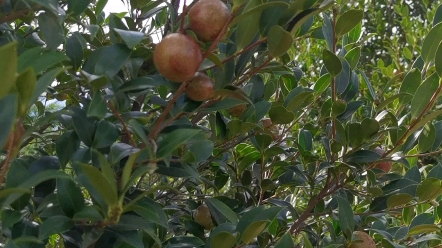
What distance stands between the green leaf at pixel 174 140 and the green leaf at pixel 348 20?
44cm

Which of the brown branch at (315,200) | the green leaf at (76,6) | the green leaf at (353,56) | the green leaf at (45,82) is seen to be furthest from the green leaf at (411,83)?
the green leaf at (45,82)

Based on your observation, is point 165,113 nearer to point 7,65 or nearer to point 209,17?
point 209,17

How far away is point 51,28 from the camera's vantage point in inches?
32.0

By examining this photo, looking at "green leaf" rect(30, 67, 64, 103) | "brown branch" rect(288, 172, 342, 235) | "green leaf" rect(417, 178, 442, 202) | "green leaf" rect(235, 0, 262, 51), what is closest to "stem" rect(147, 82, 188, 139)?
"green leaf" rect(235, 0, 262, 51)

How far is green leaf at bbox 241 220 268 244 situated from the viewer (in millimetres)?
839

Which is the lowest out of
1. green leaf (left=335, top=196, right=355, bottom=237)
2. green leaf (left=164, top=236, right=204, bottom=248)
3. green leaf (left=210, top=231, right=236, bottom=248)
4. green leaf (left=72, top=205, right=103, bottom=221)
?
green leaf (left=164, top=236, right=204, bottom=248)

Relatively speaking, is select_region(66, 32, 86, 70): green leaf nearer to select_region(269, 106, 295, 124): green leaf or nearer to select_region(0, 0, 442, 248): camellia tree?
select_region(0, 0, 442, 248): camellia tree

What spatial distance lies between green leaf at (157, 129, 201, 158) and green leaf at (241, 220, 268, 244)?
0.19 m

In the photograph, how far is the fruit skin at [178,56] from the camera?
715 mm

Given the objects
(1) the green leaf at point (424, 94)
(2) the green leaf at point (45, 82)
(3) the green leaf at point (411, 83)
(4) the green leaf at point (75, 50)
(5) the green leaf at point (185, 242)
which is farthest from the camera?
(3) the green leaf at point (411, 83)

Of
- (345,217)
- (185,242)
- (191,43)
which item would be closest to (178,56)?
(191,43)

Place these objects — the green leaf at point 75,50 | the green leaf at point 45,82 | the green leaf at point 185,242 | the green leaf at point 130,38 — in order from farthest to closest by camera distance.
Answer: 1. the green leaf at point 185,242
2. the green leaf at point 75,50
3. the green leaf at point 130,38
4. the green leaf at point 45,82

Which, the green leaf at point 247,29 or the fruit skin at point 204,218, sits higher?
the green leaf at point 247,29

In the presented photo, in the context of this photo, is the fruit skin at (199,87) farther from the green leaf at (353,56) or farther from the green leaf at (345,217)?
the green leaf at (353,56)
